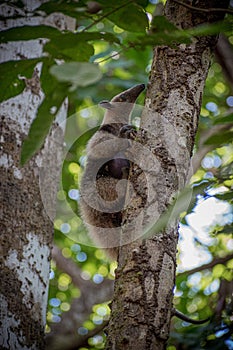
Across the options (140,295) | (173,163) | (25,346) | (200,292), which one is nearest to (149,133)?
(173,163)

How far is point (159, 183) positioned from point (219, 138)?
65 centimetres

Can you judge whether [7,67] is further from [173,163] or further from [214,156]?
[214,156]

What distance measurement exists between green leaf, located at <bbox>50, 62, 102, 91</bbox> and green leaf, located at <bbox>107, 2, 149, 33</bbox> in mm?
509

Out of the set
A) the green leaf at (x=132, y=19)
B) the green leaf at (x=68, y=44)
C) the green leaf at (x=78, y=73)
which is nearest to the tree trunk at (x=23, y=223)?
the green leaf at (x=132, y=19)

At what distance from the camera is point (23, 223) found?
3174 millimetres

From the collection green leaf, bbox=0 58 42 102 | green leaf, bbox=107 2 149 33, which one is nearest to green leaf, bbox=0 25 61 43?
green leaf, bbox=0 58 42 102

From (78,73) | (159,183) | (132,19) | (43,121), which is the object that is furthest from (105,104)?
(78,73)

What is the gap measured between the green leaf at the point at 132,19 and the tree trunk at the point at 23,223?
1.26 meters

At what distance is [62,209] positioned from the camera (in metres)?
6.37

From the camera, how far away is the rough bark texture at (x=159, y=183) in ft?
6.17

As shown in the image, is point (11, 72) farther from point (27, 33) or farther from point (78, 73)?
point (78, 73)

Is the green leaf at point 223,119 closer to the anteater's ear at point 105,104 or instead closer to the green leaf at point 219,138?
the green leaf at point 219,138

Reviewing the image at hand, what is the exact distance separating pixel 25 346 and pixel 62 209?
3477 mm

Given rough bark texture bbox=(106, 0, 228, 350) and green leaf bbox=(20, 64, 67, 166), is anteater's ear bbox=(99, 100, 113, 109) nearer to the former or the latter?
rough bark texture bbox=(106, 0, 228, 350)
